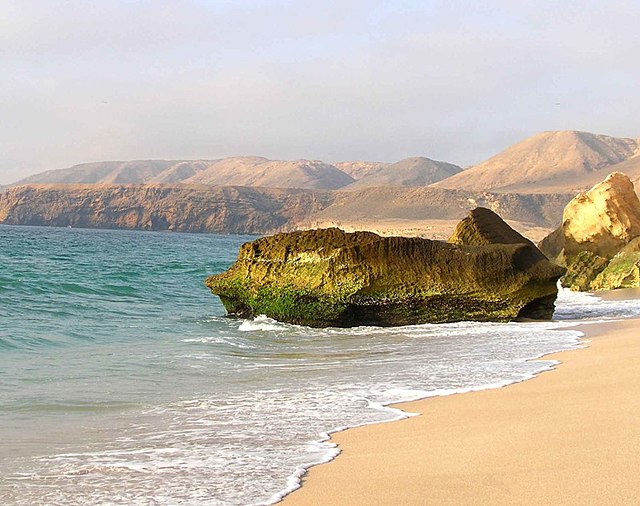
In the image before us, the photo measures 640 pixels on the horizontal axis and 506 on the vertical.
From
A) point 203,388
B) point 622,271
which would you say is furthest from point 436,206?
point 203,388

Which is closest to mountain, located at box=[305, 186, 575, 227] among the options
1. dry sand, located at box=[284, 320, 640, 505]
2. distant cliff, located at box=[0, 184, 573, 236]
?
distant cliff, located at box=[0, 184, 573, 236]

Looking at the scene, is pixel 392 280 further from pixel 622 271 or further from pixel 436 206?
pixel 436 206

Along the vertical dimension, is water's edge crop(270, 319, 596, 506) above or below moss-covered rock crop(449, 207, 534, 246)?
below

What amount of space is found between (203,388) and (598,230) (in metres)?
20.2

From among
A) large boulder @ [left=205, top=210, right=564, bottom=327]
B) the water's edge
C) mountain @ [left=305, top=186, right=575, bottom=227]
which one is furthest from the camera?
mountain @ [left=305, top=186, right=575, bottom=227]

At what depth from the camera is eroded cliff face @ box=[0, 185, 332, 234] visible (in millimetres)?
162625

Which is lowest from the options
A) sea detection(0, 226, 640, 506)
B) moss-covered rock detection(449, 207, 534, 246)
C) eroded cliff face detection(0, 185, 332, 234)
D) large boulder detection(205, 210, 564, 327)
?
sea detection(0, 226, 640, 506)

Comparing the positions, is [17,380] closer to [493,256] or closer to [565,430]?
[565,430]

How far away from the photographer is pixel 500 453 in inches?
171

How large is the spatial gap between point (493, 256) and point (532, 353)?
4.11 m

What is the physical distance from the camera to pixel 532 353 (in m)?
9.77

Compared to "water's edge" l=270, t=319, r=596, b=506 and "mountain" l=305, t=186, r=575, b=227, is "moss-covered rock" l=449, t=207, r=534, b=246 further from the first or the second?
"mountain" l=305, t=186, r=575, b=227

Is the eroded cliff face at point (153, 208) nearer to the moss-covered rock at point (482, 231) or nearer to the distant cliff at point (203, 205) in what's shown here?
the distant cliff at point (203, 205)

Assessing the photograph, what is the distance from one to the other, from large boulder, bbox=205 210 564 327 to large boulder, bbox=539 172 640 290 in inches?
409
